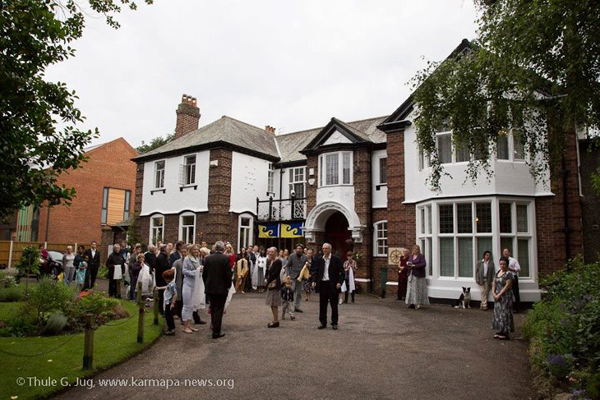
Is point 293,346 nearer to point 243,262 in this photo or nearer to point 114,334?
point 114,334

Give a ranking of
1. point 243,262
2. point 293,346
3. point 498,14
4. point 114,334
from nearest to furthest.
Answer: point 498,14 < point 293,346 < point 114,334 < point 243,262

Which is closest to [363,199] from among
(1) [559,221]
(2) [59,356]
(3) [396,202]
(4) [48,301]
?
(3) [396,202]

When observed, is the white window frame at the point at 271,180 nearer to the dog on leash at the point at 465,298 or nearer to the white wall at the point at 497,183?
Result: the white wall at the point at 497,183

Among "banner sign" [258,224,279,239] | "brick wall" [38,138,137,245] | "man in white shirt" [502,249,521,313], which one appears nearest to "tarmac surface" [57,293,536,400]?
"man in white shirt" [502,249,521,313]

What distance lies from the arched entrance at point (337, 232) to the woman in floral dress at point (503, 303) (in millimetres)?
12070


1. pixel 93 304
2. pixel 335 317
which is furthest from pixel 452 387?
pixel 93 304

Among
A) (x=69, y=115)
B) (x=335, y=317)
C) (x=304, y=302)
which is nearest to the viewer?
(x=69, y=115)

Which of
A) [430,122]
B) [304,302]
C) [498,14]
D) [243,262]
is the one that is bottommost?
[304,302]

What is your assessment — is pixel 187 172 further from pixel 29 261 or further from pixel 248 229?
pixel 29 261

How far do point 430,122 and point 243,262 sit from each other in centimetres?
1144

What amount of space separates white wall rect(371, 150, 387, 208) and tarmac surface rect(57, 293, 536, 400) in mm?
8822

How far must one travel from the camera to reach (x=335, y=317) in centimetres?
1024

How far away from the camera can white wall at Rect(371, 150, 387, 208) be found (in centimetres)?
1945

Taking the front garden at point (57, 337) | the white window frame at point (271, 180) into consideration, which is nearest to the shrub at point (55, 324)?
the front garden at point (57, 337)
